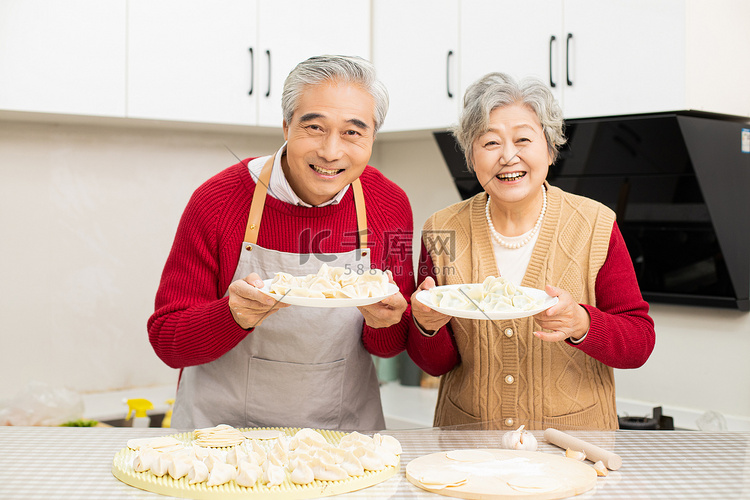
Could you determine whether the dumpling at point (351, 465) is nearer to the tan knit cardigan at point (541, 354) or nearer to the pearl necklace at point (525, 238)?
the tan knit cardigan at point (541, 354)

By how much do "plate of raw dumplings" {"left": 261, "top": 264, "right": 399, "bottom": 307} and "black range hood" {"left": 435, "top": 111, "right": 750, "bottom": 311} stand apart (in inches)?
49.2

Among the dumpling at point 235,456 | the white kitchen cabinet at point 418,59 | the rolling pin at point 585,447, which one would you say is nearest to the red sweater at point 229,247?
the dumpling at point 235,456

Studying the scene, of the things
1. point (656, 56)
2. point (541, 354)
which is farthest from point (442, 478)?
point (656, 56)

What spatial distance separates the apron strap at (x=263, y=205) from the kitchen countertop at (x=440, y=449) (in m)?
0.45

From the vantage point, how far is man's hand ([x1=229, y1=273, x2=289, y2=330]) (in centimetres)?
125

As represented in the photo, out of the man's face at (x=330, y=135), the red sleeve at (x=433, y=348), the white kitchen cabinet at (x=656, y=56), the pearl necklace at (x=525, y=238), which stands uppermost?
the white kitchen cabinet at (x=656, y=56)

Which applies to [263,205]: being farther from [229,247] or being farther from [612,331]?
[612,331]

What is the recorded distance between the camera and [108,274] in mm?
2721

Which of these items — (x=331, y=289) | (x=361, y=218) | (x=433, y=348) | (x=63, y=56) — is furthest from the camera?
(x=63, y=56)

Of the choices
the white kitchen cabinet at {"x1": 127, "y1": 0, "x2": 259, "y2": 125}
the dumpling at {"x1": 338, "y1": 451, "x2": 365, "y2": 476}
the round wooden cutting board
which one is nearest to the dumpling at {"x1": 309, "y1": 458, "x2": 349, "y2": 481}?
the dumpling at {"x1": 338, "y1": 451, "x2": 365, "y2": 476}

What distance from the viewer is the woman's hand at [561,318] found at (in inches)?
49.9

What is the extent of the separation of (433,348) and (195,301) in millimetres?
517

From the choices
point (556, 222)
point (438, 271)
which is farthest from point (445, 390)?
point (556, 222)

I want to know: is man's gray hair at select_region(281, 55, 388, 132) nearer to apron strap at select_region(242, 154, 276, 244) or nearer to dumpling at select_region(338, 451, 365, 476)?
apron strap at select_region(242, 154, 276, 244)
